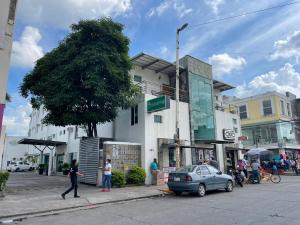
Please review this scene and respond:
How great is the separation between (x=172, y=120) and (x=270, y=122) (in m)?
20.9

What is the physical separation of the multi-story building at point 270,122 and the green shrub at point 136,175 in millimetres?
23459

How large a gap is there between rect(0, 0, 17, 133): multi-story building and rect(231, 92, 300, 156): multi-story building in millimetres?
34010

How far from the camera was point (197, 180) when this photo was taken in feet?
40.9

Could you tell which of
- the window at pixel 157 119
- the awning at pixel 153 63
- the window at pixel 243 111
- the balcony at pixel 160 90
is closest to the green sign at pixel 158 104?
the window at pixel 157 119

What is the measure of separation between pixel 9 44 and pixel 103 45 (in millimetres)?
8979

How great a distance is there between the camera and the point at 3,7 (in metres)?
7.52

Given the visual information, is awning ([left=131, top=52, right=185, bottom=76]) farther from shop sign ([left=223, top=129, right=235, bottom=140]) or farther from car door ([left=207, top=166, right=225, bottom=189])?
car door ([left=207, top=166, right=225, bottom=189])

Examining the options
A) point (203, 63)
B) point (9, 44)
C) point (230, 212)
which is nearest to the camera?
point (9, 44)

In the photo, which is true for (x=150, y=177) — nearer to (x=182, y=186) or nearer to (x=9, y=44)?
(x=182, y=186)

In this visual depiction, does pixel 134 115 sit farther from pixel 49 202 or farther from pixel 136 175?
pixel 49 202

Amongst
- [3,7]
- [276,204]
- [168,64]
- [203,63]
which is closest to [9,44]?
[3,7]

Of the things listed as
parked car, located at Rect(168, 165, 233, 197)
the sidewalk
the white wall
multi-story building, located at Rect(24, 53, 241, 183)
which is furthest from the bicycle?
the white wall

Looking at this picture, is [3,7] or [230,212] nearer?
[3,7]

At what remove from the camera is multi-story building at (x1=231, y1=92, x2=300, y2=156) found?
34500mm
